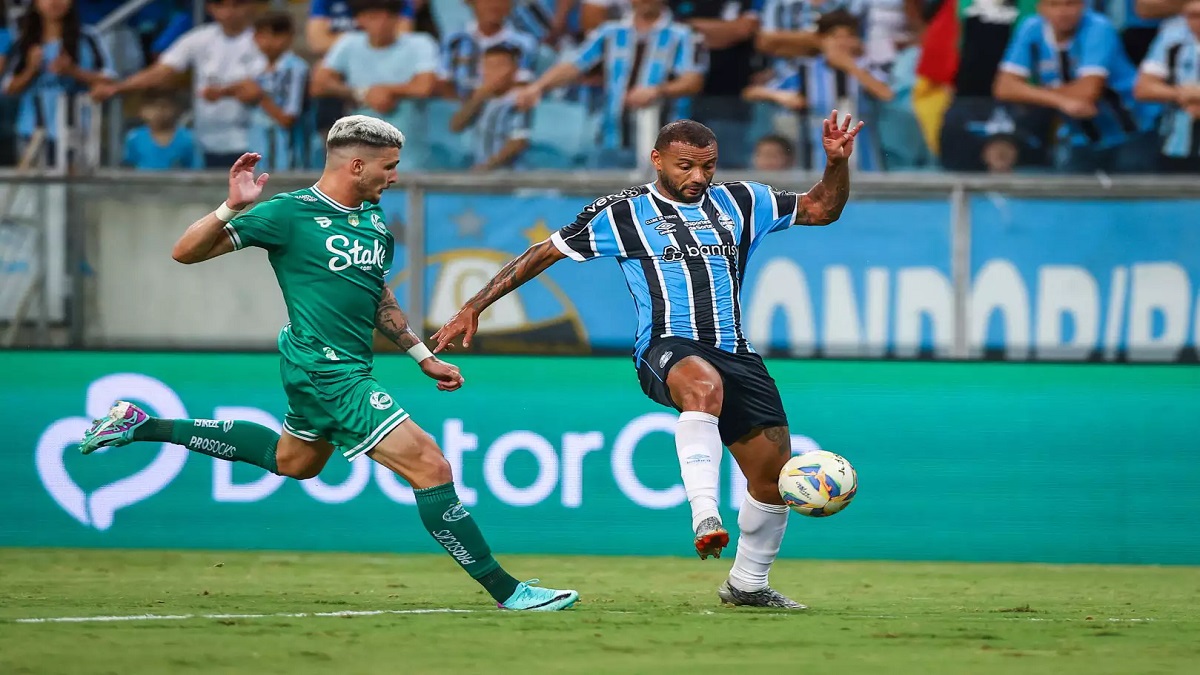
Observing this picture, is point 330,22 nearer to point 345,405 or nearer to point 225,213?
point 225,213

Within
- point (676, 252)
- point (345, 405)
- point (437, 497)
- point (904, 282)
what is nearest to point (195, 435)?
point (345, 405)

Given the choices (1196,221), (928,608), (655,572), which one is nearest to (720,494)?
(655,572)

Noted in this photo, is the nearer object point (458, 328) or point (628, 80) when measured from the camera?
point (458, 328)

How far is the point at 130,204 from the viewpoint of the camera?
11.6 meters

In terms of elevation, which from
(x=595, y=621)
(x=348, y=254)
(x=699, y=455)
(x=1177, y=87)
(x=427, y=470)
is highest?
(x=1177, y=87)

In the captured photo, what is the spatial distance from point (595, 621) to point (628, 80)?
22.4 ft

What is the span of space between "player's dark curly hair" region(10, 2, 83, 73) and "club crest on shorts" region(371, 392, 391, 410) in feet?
26.5

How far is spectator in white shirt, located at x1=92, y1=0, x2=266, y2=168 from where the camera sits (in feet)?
42.0

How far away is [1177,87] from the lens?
12484 millimetres

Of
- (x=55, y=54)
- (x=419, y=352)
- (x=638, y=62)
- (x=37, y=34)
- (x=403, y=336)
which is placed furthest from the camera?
(x=37, y=34)

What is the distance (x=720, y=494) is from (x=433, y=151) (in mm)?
3553

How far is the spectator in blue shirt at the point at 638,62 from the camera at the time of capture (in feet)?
42.1

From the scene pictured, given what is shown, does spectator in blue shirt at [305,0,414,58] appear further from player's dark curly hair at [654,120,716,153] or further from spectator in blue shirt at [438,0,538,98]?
player's dark curly hair at [654,120,716,153]

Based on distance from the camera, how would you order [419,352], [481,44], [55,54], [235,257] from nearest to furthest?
[419,352] < [235,257] < [481,44] < [55,54]
